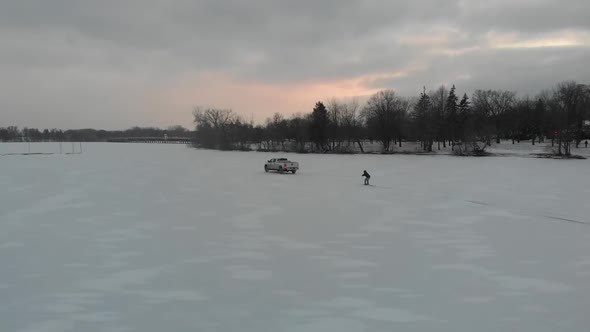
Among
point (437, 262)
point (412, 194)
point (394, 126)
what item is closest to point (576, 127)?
point (394, 126)

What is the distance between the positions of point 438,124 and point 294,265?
265 feet

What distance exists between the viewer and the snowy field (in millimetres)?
6695

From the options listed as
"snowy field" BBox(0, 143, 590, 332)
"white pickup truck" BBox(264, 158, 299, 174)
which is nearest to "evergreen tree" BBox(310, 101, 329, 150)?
"white pickup truck" BBox(264, 158, 299, 174)

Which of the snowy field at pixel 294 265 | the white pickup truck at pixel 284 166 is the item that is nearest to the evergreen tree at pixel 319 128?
the white pickup truck at pixel 284 166

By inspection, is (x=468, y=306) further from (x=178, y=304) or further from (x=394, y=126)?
(x=394, y=126)

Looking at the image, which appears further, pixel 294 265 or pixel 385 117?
pixel 385 117

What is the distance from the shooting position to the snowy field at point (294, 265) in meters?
6.70

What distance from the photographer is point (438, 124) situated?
82875mm

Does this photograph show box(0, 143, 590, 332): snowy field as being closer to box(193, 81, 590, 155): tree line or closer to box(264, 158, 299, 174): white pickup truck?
box(264, 158, 299, 174): white pickup truck

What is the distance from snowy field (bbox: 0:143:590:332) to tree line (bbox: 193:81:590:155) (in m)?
61.0

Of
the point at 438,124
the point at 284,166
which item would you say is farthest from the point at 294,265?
the point at 438,124

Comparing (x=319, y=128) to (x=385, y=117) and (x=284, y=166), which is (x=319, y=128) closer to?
(x=385, y=117)

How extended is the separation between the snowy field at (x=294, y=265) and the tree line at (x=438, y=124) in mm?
60956

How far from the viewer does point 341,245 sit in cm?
1107
